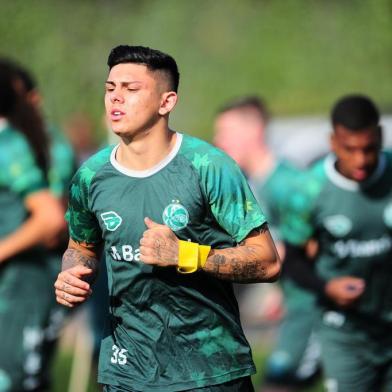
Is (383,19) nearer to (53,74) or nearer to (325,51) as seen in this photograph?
(325,51)

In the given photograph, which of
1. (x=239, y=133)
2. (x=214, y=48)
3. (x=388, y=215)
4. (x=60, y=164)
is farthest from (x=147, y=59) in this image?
(x=214, y=48)

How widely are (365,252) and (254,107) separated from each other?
3.48 metres

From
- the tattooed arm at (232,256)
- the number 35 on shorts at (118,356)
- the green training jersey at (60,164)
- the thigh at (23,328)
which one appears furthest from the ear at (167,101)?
the green training jersey at (60,164)

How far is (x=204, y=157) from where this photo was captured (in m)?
5.00

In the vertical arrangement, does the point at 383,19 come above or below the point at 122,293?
above

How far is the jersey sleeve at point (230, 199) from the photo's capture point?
4.95m

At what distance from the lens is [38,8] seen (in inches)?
801

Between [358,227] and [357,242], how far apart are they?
0.31 ft

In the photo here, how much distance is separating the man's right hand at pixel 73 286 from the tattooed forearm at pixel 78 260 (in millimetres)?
291

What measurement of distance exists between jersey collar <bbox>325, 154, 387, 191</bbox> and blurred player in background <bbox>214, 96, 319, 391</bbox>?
418 mm

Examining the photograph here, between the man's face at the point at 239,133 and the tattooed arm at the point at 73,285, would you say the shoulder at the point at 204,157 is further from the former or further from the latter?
the man's face at the point at 239,133

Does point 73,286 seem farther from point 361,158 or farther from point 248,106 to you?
point 248,106

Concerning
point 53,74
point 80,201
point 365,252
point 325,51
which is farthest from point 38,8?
point 80,201

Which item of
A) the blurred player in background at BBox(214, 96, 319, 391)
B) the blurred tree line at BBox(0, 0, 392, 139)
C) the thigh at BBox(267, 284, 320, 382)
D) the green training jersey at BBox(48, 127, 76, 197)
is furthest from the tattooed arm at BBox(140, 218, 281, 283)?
the blurred tree line at BBox(0, 0, 392, 139)
